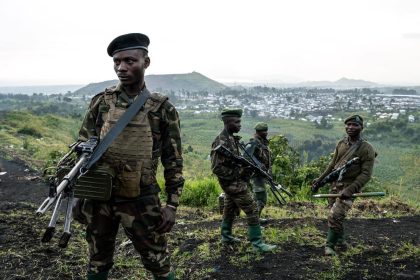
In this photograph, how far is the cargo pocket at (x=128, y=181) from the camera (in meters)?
2.48

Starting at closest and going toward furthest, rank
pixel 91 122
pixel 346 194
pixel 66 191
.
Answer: pixel 66 191
pixel 91 122
pixel 346 194

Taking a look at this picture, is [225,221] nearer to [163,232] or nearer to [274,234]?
[274,234]

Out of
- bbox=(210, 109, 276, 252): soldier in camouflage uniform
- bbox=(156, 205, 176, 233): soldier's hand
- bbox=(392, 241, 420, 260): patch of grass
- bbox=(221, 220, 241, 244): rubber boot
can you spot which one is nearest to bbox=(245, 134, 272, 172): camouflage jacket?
bbox=(210, 109, 276, 252): soldier in camouflage uniform

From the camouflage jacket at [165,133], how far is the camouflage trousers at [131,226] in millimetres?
159

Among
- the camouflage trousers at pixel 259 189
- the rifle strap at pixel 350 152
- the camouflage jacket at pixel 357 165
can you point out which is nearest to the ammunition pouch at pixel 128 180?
the camouflage jacket at pixel 357 165

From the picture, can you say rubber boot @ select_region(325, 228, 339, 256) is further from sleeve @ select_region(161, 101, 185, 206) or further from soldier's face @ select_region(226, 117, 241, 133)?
sleeve @ select_region(161, 101, 185, 206)

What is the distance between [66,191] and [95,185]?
0.54 feet

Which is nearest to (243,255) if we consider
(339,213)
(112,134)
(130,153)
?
(339,213)

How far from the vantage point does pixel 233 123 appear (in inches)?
187

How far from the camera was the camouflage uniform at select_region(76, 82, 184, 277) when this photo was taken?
2.56m

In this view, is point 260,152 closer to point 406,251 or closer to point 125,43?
point 406,251

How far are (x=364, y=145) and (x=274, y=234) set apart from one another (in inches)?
66.5

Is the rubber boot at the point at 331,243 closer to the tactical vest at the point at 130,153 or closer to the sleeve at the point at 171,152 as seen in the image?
the sleeve at the point at 171,152

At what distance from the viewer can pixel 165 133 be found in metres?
2.66
